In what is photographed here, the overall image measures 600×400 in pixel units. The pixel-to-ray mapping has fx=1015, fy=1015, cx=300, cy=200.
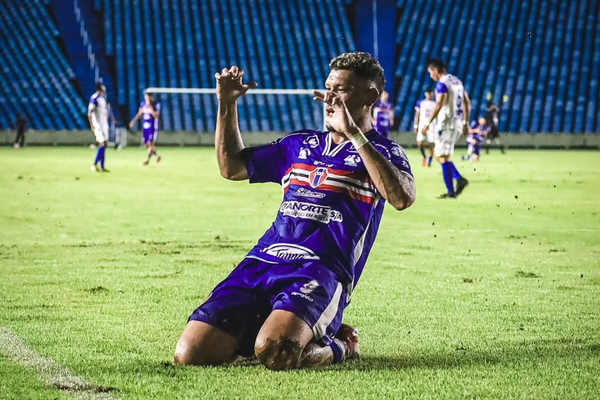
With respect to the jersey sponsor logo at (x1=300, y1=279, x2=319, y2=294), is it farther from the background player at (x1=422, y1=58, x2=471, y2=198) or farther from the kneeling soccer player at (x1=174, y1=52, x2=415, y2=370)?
the background player at (x1=422, y1=58, x2=471, y2=198)

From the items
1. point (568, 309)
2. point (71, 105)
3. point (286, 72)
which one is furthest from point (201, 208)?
point (286, 72)

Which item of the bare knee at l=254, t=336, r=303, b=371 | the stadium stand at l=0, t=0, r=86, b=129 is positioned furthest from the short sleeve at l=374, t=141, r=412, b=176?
the stadium stand at l=0, t=0, r=86, b=129

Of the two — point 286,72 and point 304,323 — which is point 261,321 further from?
point 286,72

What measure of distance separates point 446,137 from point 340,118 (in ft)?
38.6

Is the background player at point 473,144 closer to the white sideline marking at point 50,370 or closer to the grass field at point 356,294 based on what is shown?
the grass field at point 356,294

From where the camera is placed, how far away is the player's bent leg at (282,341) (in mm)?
4543

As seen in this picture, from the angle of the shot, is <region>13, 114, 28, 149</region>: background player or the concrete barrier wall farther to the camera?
the concrete barrier wall

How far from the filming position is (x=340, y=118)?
4.67 meters

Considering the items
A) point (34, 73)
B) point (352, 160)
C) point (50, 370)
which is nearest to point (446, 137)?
point (352, 160)

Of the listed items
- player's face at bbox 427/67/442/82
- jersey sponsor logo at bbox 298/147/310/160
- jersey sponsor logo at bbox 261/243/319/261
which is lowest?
player's face at bbox 427/67/442/82

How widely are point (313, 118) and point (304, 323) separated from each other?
36.6 m

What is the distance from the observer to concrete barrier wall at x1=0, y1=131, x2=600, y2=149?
37.4 meters

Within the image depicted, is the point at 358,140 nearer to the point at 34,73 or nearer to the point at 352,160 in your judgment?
the point at 352,160

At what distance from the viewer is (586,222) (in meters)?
12.1
